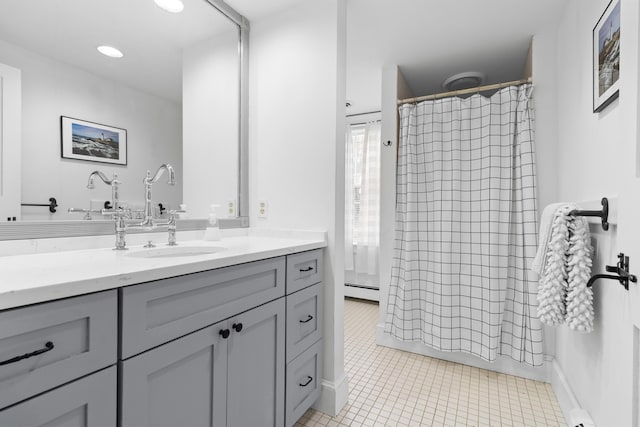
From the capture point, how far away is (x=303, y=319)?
146 cm

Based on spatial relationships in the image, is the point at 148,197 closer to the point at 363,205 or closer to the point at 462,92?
the point at 462,92

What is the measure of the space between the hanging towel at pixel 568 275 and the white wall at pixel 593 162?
0.06 meters

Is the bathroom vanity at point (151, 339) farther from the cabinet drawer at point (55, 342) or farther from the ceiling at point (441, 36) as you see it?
the ceiling at point (441, 36)

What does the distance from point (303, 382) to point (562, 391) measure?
56.8 inches

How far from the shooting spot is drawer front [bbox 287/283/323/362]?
1356mm

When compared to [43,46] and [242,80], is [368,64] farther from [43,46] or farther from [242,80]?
[43,46]

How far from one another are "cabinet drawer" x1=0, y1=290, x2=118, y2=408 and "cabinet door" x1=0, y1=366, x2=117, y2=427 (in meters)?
0.02

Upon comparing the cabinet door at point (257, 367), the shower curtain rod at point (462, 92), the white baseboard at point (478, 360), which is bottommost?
the white baseboard at point (478, 360)

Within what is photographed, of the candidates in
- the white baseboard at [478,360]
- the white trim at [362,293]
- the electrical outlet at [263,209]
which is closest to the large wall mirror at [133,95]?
the electrical outlet at [263,209]

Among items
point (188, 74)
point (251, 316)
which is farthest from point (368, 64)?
point (251, 316)

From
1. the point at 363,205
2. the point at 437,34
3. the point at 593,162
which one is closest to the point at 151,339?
the point at 593,162

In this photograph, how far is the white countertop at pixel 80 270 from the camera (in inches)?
23.6

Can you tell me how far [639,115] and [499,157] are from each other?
1386 mm

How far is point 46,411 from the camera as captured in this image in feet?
2.00
